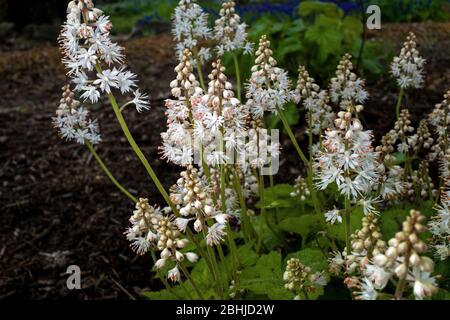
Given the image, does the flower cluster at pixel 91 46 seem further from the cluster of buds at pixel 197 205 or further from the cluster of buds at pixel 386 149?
the cluster of buds at pixel 386 149

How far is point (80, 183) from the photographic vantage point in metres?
5.83

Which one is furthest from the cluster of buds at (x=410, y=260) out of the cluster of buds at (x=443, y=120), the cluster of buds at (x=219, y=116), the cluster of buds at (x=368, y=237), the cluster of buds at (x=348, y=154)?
the cluster of buds at (x=443, y=120)

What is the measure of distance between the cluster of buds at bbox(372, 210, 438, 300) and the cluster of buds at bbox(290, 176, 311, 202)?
1998 millimetres

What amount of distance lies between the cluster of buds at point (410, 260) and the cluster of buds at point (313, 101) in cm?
168

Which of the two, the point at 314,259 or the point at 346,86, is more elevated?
the point at 346,86

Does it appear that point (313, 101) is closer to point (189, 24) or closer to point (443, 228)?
point (189, 24)

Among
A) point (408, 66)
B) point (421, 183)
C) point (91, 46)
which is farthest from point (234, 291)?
point (408, 66)

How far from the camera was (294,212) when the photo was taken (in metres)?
3.93

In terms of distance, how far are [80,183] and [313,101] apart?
130 inches

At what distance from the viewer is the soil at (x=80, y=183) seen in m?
4.48

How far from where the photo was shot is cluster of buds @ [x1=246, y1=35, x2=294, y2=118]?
303cm

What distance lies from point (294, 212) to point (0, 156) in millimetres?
4252
